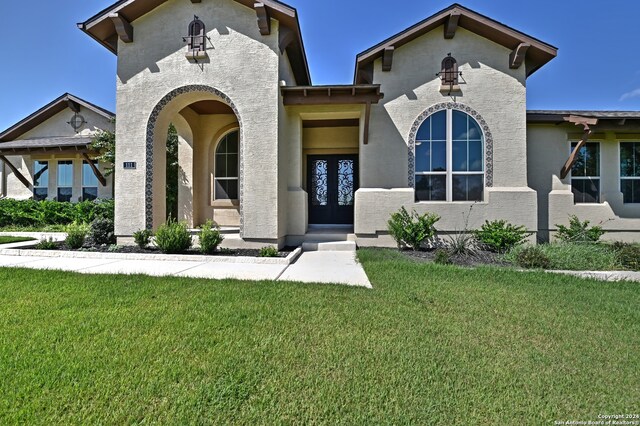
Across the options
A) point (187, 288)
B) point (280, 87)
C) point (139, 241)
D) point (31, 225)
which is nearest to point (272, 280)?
point (187, 288)

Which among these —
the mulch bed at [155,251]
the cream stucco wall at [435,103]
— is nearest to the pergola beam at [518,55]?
the cream stucco wall at [435,103]

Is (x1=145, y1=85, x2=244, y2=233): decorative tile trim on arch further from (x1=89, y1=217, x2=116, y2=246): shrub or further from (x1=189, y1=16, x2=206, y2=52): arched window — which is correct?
(x1=89, y1=217, x2=116, y2=246): shrub

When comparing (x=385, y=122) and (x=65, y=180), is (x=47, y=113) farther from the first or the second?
(x=385, y=122)

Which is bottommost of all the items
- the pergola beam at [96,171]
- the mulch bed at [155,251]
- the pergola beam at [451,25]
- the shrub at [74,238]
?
the mulch bed at [155,251]

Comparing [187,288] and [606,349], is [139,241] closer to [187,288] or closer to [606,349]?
[187,288]

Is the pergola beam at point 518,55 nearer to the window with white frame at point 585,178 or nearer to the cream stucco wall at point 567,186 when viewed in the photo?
the cream stucco wall at point 567,186

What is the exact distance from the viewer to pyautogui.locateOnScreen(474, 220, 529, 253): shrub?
8.48 metres

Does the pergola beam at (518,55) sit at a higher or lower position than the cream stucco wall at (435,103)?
higher

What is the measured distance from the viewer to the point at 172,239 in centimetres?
772

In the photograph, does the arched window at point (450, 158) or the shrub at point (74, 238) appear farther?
the arched window at point (450, 158)

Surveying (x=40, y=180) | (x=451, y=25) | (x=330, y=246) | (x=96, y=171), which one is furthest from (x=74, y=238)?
(x=451, y=25)

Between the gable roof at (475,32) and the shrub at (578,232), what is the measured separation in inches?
195

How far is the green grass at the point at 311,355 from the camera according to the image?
2123 mm

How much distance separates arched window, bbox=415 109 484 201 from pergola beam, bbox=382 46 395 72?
2.02 meters
